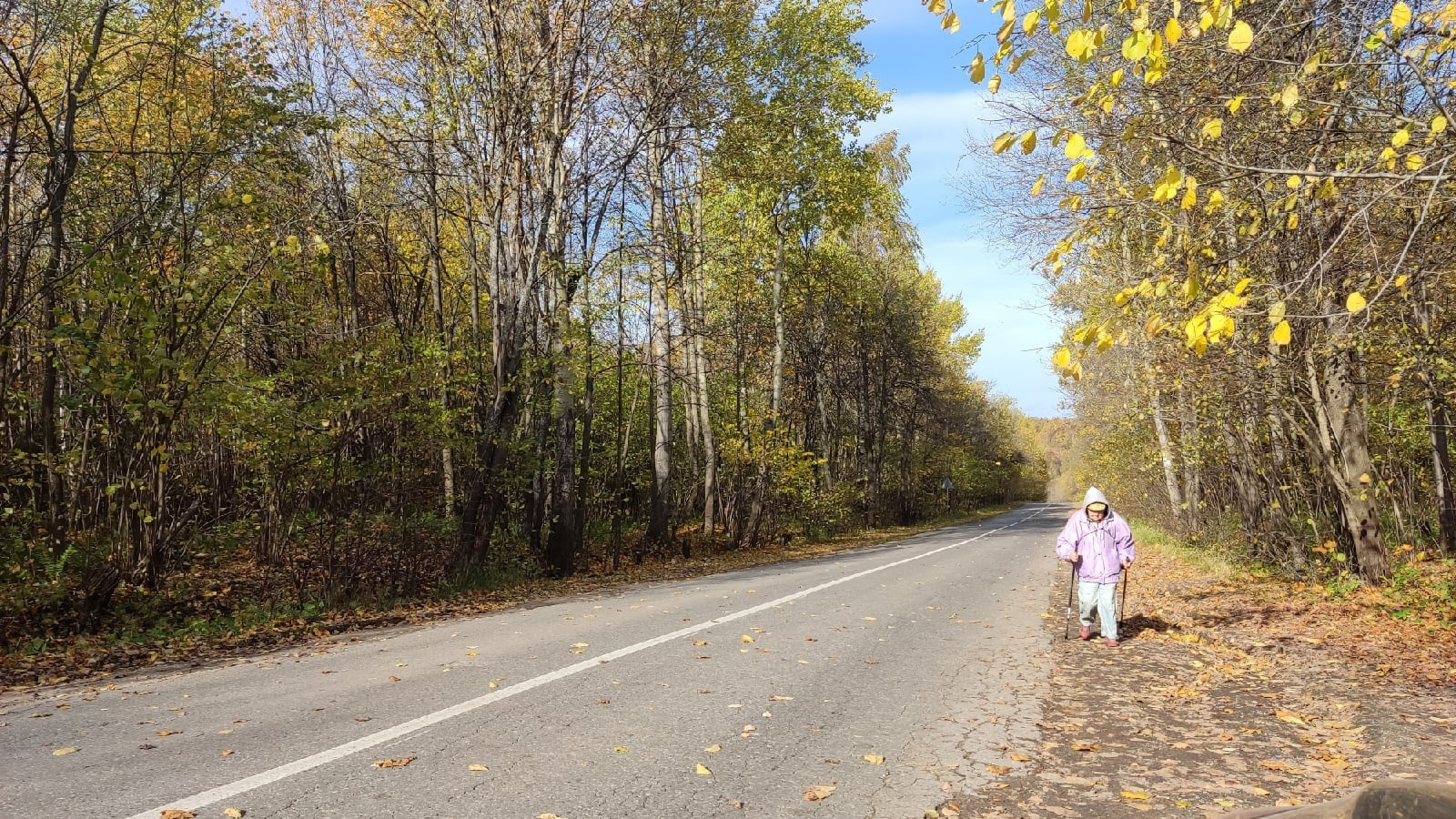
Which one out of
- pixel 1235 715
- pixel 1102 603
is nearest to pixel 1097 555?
pixel 1102 603

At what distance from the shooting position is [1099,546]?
27.4ft

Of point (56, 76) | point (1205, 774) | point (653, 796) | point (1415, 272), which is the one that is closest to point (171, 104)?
point (56, 76)

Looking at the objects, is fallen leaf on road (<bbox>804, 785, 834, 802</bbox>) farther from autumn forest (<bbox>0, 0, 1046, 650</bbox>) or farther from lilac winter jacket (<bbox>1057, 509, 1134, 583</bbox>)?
autumn forest (<bbox>0, 0, 1046, 650</bbox>)

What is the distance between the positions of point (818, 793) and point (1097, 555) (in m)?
5.43

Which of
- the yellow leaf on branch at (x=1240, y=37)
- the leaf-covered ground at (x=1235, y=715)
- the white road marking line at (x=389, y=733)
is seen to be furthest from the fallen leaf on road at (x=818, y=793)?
the yellow leaf on branch at (x=1240, y=37)

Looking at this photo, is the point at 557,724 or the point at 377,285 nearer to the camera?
the point at 557,724

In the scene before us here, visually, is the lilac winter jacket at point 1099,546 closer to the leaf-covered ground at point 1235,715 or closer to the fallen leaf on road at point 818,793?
the leaf-covered ground at point 1235,715

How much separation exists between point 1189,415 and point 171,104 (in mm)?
16378

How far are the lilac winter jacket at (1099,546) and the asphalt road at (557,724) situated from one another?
3.01 ft

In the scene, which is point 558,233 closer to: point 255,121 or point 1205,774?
point 255,121

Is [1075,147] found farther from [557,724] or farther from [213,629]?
[213,629]

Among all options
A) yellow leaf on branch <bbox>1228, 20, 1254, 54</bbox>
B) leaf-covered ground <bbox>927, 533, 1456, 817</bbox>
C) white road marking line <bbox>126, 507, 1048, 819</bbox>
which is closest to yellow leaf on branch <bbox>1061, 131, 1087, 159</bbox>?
yellow leaf on branch <bbox>1228, 20, 1254, 54</bbox>

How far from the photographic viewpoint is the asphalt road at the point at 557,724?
13.0 feet

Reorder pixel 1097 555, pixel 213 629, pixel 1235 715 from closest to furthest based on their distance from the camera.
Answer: pixel 1235 715
pixel 1097 555
pixel 213 629
